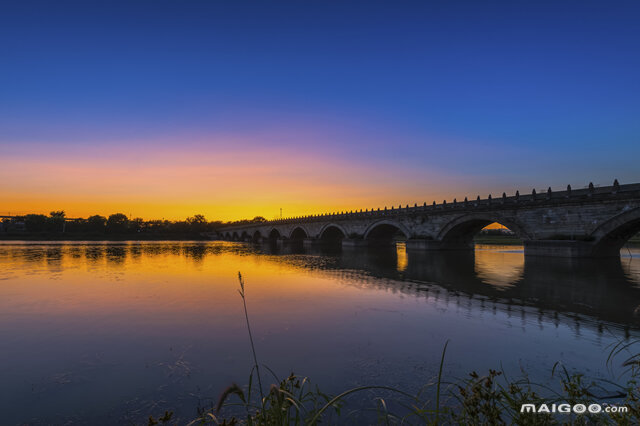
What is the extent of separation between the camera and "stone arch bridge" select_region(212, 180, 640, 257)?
28891 millimetres

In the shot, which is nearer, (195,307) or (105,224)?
(195,307)

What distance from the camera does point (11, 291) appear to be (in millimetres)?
16016

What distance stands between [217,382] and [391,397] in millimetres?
3085

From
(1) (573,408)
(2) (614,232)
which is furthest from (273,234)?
(1) (573,408)

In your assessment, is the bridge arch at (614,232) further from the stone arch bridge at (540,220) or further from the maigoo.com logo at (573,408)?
the maigoo.com logo at (573,408)

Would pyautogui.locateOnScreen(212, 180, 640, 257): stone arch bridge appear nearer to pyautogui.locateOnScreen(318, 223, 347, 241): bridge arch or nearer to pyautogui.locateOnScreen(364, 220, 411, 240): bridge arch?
pyautogui.locateOnScreen(364, 220, 411, 240): bridge arch

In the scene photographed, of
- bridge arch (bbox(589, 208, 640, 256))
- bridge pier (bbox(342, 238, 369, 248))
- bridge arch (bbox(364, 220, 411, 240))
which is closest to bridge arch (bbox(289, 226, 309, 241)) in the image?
bridge pier (bbox(342, 238, 369, 248))

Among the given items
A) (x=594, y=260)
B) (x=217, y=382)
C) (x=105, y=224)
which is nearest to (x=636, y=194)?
(x=594, y=260)

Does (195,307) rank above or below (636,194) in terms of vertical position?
below

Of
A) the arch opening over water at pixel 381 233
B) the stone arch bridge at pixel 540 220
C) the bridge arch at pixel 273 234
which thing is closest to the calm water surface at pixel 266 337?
the stone arch bridge at pixel 540 220

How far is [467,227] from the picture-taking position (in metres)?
46.7

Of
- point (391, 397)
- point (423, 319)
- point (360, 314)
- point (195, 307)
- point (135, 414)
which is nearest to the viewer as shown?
point (135, 414)

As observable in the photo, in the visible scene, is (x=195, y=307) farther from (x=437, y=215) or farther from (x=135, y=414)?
(x=437, y=215)

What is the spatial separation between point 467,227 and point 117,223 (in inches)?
5548
